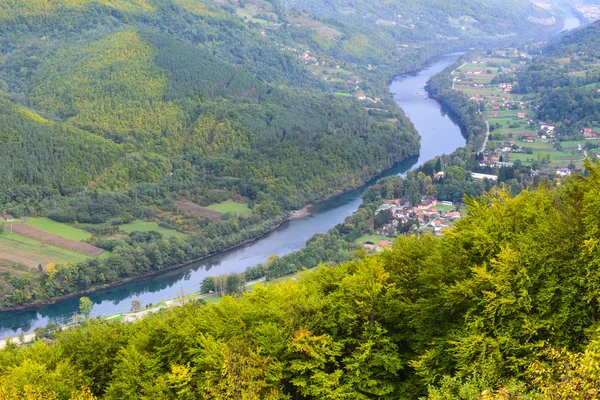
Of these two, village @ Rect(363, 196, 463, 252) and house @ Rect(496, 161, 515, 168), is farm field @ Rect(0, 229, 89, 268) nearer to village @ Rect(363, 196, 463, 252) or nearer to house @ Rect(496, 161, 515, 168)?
village @ Rect(363, 196, 463, 252)

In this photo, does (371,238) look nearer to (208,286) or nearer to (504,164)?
(208,286)

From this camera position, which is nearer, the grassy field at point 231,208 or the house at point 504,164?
the grassy field at point 231,208

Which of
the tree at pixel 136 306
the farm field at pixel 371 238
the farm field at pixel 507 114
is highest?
the tree at pixel 136 306

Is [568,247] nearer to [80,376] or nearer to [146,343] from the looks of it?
[146,343]

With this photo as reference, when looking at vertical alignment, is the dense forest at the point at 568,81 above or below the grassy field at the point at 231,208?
above

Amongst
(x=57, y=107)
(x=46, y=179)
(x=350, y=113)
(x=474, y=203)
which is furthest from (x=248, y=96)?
(x=474, y=203)

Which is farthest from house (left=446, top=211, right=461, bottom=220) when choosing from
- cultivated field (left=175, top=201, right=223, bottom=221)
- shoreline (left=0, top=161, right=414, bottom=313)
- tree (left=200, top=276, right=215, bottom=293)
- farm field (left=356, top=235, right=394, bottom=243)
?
tree (left=200, top=276, right=215, bottom=293)

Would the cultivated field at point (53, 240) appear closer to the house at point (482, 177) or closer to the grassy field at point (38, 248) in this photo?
the grassy field at point (38, 248)

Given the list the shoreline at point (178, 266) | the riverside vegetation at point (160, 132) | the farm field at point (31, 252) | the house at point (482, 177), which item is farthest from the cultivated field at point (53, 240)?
the house at point (482, 177)
